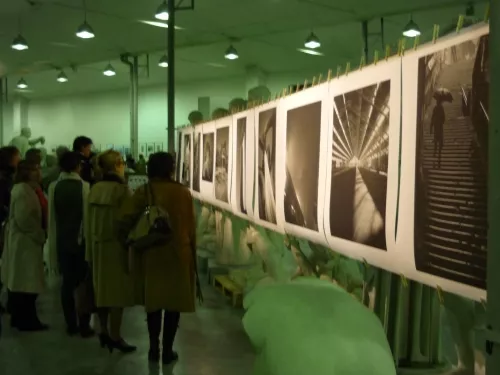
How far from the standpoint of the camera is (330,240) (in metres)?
3.63

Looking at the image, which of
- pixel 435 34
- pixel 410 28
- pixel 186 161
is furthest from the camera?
pixel 410 28

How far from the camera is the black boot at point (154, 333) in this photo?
4.57 meters

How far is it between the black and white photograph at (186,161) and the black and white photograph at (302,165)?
5.18m

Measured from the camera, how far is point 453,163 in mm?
2395

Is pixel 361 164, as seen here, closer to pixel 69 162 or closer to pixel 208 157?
pixel 69 162

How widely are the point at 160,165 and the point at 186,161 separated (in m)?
5.38

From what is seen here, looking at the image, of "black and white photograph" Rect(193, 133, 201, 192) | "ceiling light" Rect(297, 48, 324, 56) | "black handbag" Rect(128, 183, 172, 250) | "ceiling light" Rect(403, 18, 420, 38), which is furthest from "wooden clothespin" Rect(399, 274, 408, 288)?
"ceiling light" Rect(297, 48, 324, 56)

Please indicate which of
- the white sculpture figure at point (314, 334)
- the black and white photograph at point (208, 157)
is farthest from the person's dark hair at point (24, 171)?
the white sculpture figure at point (314, 334)

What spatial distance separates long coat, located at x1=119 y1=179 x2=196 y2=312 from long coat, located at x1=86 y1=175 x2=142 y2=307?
0.23 m

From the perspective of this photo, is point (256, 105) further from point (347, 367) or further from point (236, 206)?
point (347, 367)

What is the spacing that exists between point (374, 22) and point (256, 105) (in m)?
6.57

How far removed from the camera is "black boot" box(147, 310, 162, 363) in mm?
4565

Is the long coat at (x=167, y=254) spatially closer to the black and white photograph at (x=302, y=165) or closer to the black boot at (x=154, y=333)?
the black boot at (x=154, y=333)

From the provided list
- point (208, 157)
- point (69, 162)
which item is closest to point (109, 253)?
point (69, 162)
